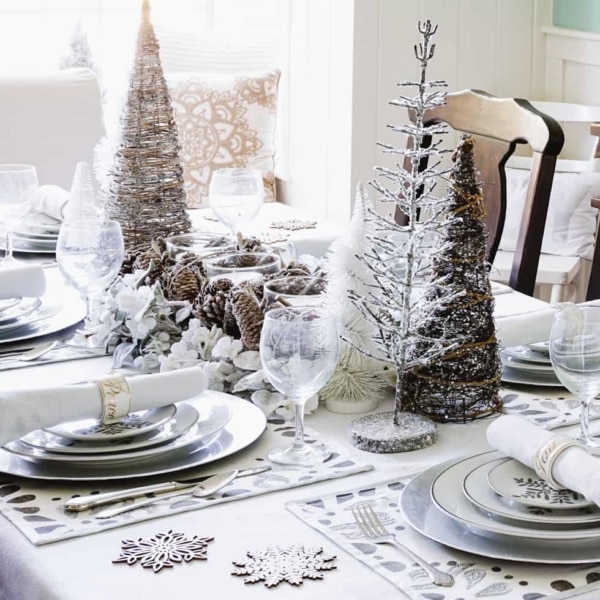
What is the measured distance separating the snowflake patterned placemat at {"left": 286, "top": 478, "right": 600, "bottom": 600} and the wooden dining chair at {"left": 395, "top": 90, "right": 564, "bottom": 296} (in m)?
1.05

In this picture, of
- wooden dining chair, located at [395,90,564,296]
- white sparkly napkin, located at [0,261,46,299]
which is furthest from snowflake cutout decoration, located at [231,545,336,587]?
wooden dining chair, located at [395,90,564,296]

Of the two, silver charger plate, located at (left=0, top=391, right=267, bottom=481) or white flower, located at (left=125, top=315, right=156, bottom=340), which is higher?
white flower, located at (left=125, top=315, right=156, bottom=340)

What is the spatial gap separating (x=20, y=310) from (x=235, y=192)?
0.41 metres

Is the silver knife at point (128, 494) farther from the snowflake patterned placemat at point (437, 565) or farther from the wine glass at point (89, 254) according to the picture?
the wine glass at point (89, 254)

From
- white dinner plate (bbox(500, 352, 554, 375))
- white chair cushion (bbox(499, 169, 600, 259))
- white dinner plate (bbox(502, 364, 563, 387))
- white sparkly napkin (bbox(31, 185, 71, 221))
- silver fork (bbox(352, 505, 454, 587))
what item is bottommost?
white chair cushion (bbox(499, 169, 600, 259))

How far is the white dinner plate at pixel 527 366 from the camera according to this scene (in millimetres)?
1271

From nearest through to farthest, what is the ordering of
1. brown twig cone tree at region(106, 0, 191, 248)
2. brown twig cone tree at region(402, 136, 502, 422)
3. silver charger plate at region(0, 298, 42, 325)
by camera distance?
brown twig cone tree at region(402, 136, 502, 422) < silver charger plate at region(0, 298, 42, 325) < brown twig cone tree at region(106, 0, 191, 248)

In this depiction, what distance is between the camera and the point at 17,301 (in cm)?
157

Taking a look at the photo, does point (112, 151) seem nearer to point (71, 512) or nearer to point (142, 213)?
point (142, 213)

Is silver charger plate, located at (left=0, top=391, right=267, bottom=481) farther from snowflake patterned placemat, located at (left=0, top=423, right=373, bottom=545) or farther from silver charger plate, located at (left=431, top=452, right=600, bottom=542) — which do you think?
silver charger plate, located at (left=431, top=452, right=600, bottom=542)

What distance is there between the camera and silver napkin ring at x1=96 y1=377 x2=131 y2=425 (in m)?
1.05

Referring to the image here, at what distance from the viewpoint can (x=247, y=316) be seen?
4.00 feet

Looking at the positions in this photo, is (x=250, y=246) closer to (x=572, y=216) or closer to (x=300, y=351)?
(x=300, y=351)

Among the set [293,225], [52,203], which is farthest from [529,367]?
[52,203]
